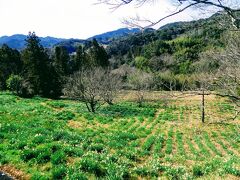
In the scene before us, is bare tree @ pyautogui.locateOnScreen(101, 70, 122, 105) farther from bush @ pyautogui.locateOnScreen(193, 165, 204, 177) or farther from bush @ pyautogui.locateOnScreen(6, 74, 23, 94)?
bush @ pyautogui.locateOnScreen(193, 165, 204, 177)

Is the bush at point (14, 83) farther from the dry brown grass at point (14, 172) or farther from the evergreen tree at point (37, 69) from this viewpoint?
the dry brown grass at point (14, 172)

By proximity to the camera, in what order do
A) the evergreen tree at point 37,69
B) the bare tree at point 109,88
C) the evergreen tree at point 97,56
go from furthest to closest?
the evergreen tree at point 97,56 → the evergreen tree at point 37,69 → the bare tree at point 109,88

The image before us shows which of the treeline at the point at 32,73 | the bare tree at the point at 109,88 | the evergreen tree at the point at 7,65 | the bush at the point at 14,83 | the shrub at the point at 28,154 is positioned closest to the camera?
the shrub at the point at 28,154

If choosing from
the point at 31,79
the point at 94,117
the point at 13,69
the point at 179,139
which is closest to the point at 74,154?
the point at 179,139

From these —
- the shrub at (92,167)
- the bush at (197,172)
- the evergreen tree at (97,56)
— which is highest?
the evergreen tree at (97,56)

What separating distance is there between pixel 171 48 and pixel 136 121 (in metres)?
95.6

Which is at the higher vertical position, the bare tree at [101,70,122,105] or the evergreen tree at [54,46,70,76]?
the evergreen tree at [54,46,70,76]

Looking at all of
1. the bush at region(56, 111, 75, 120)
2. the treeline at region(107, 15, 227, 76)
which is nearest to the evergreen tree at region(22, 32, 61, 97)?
the bush at region(56, 111, 75, 120)

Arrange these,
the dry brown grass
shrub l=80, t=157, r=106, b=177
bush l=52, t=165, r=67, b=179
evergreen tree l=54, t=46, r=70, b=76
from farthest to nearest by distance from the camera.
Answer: evergreen tree l=54, t=46, r=70, b=76
shrub l=80, t=157, r=106, b=177
the dry brown grass
bush l=52, t=165, r=67, b=179

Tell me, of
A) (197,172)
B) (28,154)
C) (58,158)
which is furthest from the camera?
(197,172)

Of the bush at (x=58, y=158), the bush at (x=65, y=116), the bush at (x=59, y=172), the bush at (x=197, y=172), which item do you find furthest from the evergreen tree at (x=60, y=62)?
the bush at (x=59, y=172)

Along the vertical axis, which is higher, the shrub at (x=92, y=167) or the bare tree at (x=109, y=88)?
the shrub at (x=92, y=167)

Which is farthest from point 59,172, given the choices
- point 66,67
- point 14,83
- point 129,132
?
point 66,67

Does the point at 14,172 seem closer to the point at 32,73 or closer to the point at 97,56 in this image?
the point at 32,73
